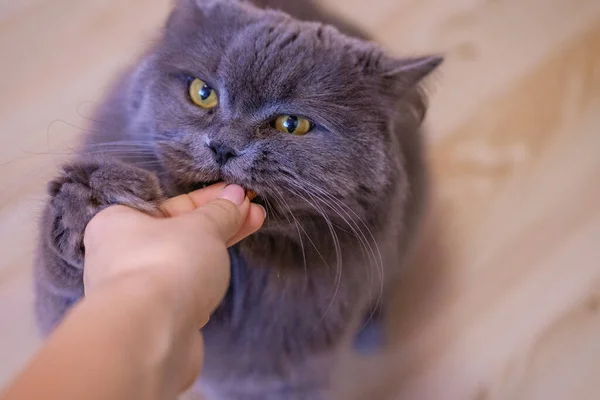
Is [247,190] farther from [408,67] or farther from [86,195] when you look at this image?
[408,67]

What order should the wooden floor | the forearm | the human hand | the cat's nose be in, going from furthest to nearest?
the wooden floor < the cat's nose < the human hand < the forearm

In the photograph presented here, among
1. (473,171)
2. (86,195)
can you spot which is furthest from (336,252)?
(473,171)

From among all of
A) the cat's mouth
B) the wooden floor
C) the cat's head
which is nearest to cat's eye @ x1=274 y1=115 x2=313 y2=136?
the cat's head

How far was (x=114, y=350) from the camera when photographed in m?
0.42

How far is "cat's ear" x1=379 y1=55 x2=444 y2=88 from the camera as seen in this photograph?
0.83m

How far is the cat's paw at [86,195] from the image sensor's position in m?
0.65

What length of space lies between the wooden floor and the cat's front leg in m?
0.48

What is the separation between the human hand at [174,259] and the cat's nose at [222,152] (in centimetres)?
7

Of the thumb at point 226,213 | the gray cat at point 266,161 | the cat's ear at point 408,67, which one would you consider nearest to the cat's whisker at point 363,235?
the gray cat at point 266,161

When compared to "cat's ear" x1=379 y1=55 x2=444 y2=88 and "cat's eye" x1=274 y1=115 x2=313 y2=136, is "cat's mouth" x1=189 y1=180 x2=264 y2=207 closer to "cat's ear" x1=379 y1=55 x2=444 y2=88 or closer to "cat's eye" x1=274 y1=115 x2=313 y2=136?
"cat's eye" x1=274 y1=115 x2=313 y2=136

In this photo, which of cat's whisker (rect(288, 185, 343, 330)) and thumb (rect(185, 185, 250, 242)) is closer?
thumb (rect(185, 185, 250, 242))

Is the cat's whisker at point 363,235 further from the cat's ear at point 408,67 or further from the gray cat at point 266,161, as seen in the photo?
the cat's ear at point 408,67

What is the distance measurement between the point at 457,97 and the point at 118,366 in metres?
1.19

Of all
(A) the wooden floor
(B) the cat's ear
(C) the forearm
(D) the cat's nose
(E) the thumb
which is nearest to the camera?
(C) the forearm
